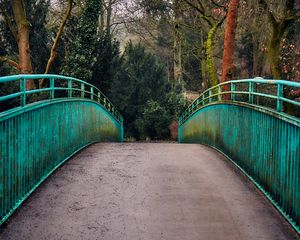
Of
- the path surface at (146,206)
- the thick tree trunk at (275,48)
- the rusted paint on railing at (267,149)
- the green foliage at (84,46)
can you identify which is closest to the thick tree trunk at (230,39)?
the thick tree trunk at (275,48)

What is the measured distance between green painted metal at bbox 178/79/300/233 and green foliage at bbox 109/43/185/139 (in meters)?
17.2

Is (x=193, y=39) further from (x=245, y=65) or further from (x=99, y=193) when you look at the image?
(x=99, y=193)

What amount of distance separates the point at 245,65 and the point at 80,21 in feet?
51.6

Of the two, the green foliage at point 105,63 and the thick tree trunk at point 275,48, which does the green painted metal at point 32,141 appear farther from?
the green foliage at point 105,63

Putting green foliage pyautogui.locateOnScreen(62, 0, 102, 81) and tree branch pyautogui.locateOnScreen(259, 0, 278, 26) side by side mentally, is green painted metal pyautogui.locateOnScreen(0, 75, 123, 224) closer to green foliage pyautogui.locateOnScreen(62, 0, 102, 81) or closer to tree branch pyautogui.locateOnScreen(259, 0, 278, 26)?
tree branch pyautogui.locateOnScreen(259, 0, 278, 26)

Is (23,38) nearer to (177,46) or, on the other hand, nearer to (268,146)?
(177,46)

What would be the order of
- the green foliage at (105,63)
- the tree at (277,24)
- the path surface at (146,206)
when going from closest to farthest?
the path surface at (146,206)
the tree at (277,24)
the green foliage at (105,63)

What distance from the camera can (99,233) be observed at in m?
5.04

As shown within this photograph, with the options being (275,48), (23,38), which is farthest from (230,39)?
(23,38)

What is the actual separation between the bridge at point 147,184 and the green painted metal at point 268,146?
0.02 metres

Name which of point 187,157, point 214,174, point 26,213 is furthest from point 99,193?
point 187,157

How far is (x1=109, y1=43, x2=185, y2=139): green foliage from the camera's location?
27688 millimetres

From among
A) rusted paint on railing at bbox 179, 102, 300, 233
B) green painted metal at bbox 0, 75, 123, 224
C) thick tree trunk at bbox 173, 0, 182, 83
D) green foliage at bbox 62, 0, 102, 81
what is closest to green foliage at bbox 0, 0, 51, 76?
green foliage at bbox 62, 0, 102, 81

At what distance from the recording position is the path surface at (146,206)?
Answer: 200 inches
